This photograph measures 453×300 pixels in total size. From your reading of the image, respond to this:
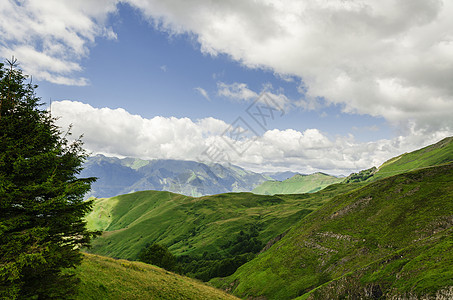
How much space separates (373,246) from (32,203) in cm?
8533

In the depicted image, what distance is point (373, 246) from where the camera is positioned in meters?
69.1

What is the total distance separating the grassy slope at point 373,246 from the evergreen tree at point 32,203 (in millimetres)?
47607

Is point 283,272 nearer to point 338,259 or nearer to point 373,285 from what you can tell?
point 338,259

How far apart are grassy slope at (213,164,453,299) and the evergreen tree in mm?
47607

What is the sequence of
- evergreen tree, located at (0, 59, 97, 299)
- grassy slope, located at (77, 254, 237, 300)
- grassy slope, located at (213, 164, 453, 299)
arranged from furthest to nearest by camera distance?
grassy slope, located at (213, 164, 453, 299)
grassy slope, located at (77, 254, 237, 300)
evergreen tree, located at (0, 59, 97, 299)

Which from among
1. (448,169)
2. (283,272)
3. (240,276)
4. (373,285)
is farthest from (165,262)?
(448,169)

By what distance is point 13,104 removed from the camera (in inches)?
688

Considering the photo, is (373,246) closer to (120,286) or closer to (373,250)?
(373,250)

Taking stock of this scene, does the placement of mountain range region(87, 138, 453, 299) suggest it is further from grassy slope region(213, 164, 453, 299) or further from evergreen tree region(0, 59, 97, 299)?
evergreen tree region(0, 59, 97, 299)

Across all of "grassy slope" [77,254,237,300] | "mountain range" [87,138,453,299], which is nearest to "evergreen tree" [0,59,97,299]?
"grassy slope" [77,254,237,300]

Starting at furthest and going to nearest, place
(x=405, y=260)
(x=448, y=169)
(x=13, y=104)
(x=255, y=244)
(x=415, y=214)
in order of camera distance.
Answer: (x=255, y=244), (x=448, y=169), (x=415, y=214), (x=405, y=260), (x=13, y=104)

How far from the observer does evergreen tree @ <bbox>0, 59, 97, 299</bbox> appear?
1426cm

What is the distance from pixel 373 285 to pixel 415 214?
133 feet

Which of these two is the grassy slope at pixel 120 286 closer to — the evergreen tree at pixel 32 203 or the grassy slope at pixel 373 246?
the evergreen tree at pixel 32 203
